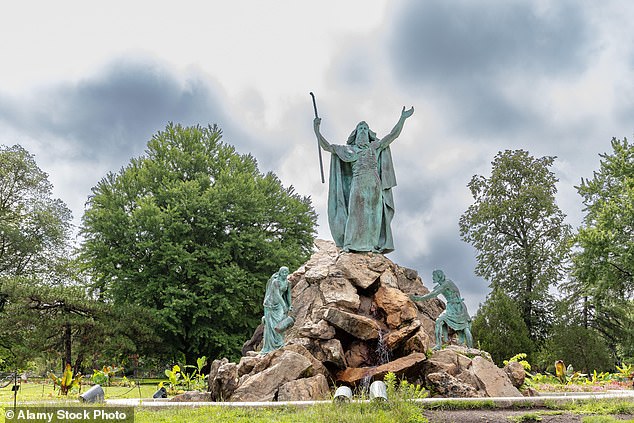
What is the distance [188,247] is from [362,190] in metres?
14.2

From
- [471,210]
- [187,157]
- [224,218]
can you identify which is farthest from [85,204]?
[471,210]

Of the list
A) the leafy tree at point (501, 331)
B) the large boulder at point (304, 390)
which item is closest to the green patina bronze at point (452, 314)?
the large boulder at point (304, 390)

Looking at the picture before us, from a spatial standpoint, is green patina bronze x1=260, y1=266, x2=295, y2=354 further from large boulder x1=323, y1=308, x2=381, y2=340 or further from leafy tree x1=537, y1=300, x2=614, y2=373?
leafy tree x1=537, y1=300, x2=614, y2=373

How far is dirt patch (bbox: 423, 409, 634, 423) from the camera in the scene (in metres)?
8.14

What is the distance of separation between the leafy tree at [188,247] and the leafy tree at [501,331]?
895 centimetres

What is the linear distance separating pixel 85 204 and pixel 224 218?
8908 millimetres

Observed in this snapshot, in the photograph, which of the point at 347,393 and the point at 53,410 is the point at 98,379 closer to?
the point at 53,410

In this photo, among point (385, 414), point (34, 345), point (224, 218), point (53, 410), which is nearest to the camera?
point (385, 414)

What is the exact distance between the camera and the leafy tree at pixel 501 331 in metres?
25.4

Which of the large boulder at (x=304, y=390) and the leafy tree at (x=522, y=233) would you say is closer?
the large boulder at (x=304, y=390)

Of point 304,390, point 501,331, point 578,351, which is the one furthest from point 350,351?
point 578,351

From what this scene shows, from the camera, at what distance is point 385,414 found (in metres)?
7.46

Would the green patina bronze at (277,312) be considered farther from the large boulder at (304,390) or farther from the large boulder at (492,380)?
the large boulder at (492,380)

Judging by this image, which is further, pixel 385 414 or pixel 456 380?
pixel 456 380
